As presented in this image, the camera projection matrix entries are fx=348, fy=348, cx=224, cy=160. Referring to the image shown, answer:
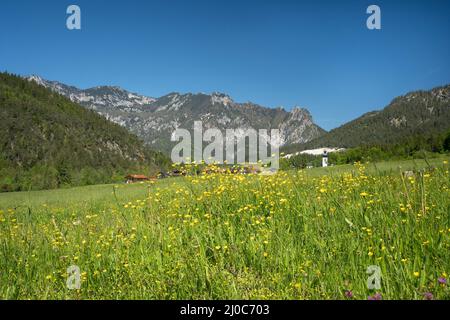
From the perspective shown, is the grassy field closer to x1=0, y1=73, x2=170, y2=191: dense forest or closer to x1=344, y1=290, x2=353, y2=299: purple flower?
x1=344, y1=290, x2=353, y2=299: purple flower

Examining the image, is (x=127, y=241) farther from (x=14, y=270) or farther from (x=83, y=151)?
(x=83, y=151)

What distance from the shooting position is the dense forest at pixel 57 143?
111125 millimetres

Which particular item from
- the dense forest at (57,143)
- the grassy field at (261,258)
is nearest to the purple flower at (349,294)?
the grassy field at (261,258)

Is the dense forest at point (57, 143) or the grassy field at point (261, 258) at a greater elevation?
the dense forest at point (57, 143)

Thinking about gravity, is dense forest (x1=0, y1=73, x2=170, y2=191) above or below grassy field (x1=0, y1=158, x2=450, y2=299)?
above

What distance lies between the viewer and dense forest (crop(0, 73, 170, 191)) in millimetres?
111125

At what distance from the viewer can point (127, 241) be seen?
4.83 meters

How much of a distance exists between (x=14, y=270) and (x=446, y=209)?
5.86 metres

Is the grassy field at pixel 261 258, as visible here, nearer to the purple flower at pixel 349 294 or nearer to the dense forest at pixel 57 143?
the purple flower at pixel 349 294

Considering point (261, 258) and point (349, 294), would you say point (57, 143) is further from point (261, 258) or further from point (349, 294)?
point (349, 294)

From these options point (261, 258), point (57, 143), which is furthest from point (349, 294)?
point (57, 143)

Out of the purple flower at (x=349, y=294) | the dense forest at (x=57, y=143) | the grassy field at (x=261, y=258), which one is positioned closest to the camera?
the purple flower at (x=349, y=294)

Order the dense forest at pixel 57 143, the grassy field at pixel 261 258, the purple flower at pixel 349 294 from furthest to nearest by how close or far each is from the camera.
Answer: the dense forest at pixel 57 143 < the grassy field at pixel 261 258 < the purple flower at pixel 349 294

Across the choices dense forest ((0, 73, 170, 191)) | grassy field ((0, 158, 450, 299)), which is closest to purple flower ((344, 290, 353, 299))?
grassy field ((0, 158, 450, 299))
